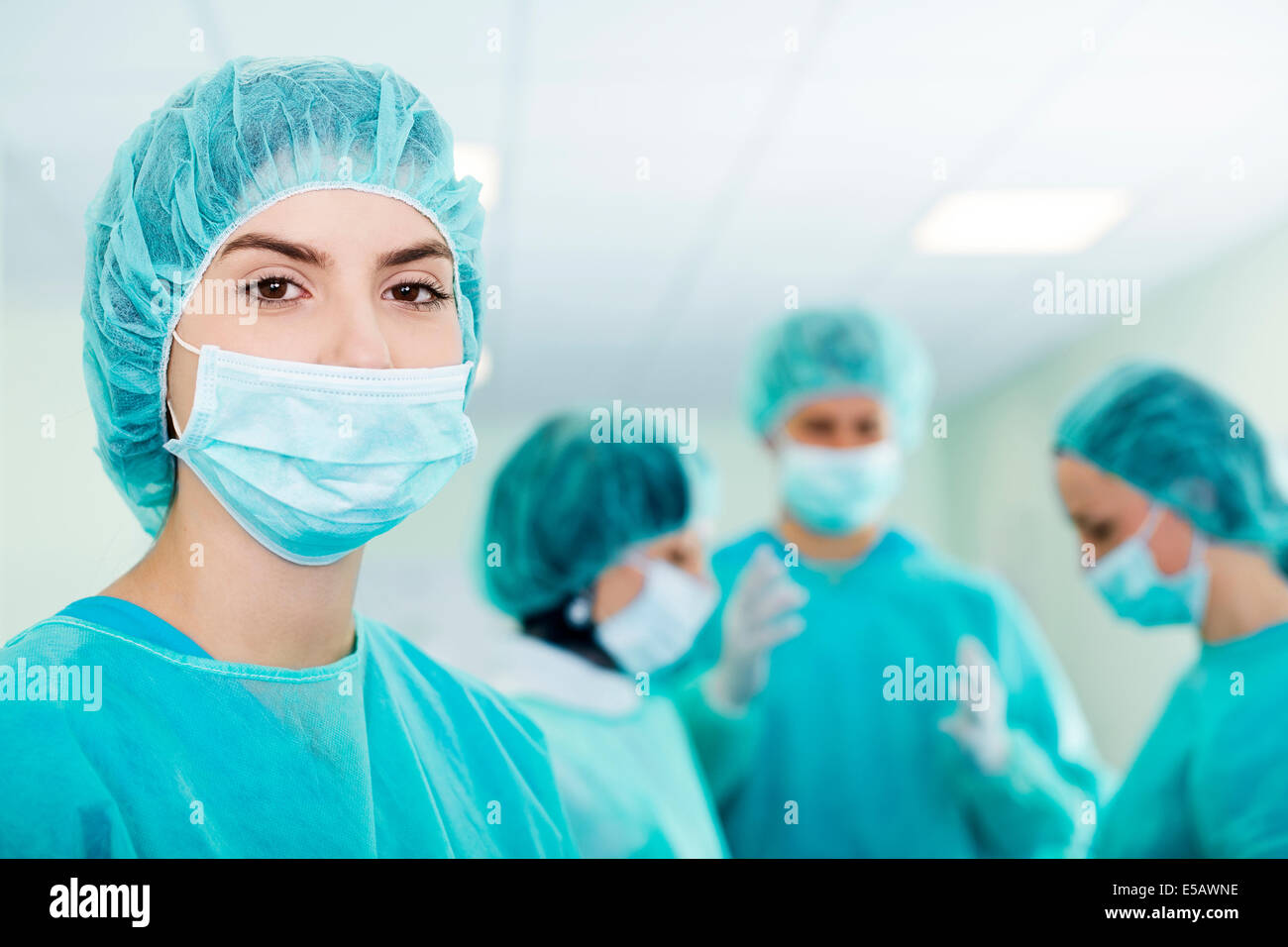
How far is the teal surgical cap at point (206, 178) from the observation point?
0.74 meters

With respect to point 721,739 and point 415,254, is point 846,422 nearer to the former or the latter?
point 721,739

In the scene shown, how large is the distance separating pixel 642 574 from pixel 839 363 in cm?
78

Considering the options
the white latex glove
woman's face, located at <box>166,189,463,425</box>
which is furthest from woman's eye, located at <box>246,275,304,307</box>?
the white latex glove

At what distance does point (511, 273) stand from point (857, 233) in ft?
3.31

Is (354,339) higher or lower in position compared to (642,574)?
higher

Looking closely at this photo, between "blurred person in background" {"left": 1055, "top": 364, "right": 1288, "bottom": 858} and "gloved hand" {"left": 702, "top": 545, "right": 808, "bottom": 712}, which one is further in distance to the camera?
"gloved hand" {"left": 702, "top": 545, "right": 808, "bottom": 712}

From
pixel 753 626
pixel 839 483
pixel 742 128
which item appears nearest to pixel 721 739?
pixel 753 626

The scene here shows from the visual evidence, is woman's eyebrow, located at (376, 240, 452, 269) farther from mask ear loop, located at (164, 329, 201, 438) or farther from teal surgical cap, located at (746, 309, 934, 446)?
teal surgical cap, located at (746, 309, 934, 446)

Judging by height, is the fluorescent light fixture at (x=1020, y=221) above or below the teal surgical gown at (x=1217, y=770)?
above

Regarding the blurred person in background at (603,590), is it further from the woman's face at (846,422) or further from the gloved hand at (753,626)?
the woman's face at (846,422)

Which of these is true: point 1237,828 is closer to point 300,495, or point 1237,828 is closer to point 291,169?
point 300,495

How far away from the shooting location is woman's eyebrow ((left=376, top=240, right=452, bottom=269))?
0.76 metres

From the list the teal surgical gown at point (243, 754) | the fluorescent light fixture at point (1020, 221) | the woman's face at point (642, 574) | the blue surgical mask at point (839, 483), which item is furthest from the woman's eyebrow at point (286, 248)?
the fluorescent light fixture at point (1020, 221)

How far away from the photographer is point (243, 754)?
0.75 meters
